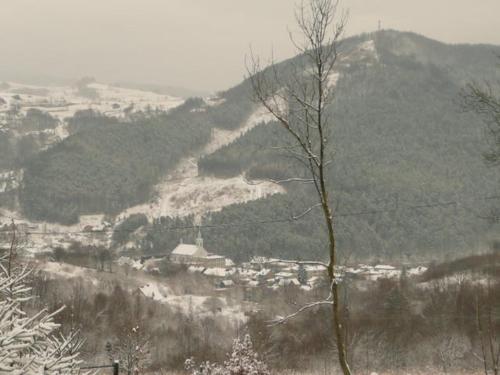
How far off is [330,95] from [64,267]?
105 m

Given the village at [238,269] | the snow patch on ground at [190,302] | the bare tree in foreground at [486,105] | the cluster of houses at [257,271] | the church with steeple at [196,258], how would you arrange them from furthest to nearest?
the church with steeple at [196,258] → the cluster of houses at [257,271] → the village at [238,269] → the snow patch on ground at [190,302] → the bare tree in foreground at [486,105]

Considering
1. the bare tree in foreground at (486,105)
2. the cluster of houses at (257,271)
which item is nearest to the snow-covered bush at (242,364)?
the bare tree in foreground at (486,105)

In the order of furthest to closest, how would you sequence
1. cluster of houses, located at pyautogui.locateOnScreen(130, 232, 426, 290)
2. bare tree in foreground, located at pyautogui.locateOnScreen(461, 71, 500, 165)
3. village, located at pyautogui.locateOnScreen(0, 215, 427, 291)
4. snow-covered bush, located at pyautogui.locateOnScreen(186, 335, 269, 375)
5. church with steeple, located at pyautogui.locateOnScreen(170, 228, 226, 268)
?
church with steeple, located at pyautogui.locateOnScreen(170, 228, 226, 268)
cluster of houses, located at pyautogui.locateOnScreen(130, 232, 426, 290)
village, located at pyautogui.locateOnScreen(0, 215, 427, 291)
snow-covered bush, located at pyautogui.locateOnScreen(186, 335, 269, 375)
bare tree in foreground, located at pyautogui.locateOnScreen(461, 71, 500, 165)

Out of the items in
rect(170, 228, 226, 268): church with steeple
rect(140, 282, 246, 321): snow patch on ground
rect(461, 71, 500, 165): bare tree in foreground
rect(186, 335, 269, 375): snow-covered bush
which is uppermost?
rect(461, 71, 500, 165): bare tree in foreground

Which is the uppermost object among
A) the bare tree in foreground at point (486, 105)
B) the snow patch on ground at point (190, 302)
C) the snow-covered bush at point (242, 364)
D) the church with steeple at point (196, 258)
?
the bare tree in foreground at point (486, 105)

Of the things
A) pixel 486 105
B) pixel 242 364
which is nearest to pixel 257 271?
pixel 242 364

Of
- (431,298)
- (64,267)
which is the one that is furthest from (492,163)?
(64,267)

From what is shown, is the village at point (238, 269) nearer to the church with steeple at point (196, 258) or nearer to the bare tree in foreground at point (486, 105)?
the church with steeple at point (196, 258)

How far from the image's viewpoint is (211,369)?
837 inches

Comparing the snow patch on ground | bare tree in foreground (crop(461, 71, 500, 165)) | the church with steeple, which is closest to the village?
the church with steeple

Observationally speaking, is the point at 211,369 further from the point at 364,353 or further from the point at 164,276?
the point at 164,276

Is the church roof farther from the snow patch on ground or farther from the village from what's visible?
the snow patch on ground

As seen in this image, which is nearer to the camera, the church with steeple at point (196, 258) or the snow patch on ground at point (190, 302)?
the snow patch on ground at point (190, 302)

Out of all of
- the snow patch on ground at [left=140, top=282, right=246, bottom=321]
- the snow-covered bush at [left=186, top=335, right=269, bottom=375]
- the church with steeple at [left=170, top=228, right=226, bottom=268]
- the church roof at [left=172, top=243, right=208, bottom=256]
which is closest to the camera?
the snow-covered bush at [left=186, top=335, right=269, bottom=375]
